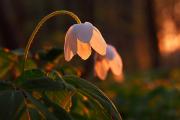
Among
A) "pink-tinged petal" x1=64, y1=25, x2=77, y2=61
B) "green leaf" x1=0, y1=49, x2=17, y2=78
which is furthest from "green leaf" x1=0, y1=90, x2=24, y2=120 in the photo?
"green leaf" x1=0, y1=49, x2=17, y2=78

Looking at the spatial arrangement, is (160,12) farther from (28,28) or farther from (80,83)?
(80,83)

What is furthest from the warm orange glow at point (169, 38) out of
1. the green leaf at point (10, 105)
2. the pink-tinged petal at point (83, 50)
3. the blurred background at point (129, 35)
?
the green leaf at point (10, 105)

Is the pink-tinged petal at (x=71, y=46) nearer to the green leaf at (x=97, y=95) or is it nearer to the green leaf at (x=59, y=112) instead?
the green leaf at (x=97, y=95)

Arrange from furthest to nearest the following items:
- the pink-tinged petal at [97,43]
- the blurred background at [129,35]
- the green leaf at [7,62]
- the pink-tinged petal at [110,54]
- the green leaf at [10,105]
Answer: the blurred background at [129,35], the pink-tinged petal at [110,54], the green leaf at [7,62], the pink-tinged petal at [97,43], the green leaf at [10,105]

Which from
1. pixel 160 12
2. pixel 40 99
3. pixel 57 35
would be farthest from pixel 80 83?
pixel 160 12

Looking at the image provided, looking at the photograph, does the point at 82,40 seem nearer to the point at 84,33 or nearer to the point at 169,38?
the point at 84,33

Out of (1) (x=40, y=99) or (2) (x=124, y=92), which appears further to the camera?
(2) (x=124, y=92)
